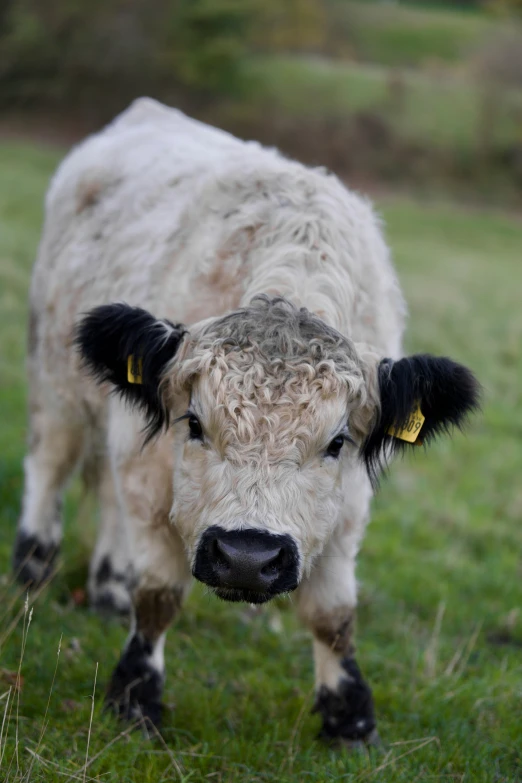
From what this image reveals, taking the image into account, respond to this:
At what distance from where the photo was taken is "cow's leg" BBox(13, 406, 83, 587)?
239 inches

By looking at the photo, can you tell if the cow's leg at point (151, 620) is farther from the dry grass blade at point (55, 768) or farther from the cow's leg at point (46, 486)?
the cow's leg at point (46, 486)

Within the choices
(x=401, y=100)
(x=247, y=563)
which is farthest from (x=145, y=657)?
(x=401, y=100)

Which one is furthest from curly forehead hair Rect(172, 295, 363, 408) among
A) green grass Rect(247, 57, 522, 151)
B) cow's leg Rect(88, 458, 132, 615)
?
green grass Rect(247, 57, 522, 151)

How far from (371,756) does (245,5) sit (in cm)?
4451

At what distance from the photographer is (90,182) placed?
598 cm

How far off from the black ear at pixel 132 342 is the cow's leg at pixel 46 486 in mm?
2030

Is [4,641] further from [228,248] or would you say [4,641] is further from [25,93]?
[25,93]

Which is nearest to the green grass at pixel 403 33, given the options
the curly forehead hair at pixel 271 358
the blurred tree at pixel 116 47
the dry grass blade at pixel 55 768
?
the blurred tree at pixel 116 47

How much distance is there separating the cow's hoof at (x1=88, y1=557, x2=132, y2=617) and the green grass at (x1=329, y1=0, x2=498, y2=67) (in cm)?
4958

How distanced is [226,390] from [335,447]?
0.51 m

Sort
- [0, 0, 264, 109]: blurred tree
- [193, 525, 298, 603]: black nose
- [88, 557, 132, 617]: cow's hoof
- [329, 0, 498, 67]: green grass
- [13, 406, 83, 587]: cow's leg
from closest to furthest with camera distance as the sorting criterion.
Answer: [193, 525, 298, 603]: black nose, [88, 557, 132, 617]: cow's hoof, [13, 406, 83, 587]: cow's leg, [0, 0, 264, 109]: blurred tree, [329, 0, 498, 67]: green grass

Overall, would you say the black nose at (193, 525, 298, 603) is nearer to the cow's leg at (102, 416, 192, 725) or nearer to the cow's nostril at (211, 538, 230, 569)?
the cow's nostril at (211, 538, 230, 569)

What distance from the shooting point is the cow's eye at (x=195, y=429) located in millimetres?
3797

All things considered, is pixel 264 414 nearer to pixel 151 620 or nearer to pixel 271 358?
pixel 271 358
